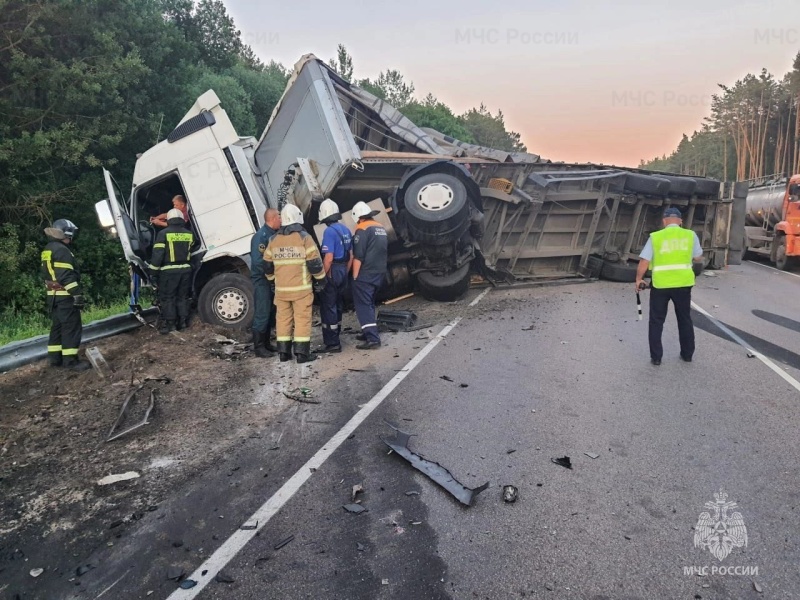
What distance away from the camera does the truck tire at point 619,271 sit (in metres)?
9.83

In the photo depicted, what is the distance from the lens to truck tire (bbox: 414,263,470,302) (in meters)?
8.20

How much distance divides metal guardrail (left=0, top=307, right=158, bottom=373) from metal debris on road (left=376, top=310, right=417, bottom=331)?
3372mm

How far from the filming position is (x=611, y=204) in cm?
984

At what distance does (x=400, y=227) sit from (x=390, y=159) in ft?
3.16

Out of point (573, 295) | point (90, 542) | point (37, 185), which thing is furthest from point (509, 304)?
point (37, 185)

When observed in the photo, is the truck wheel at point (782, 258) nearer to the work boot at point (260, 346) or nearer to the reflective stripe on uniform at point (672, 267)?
the reflective stripe on uniform at point (672, 267)

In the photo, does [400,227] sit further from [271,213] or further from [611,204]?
[611,204]

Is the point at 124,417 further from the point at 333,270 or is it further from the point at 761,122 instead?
the point at 761,122

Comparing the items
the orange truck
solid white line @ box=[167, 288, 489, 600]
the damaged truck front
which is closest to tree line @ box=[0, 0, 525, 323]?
the damaged truck front

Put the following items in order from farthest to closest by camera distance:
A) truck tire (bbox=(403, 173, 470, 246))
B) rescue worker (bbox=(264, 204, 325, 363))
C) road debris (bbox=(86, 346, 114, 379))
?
truck tire (bbox=(403, 173, 470, 246))
rescue worker (bbox=(264, 204, 325, 363))
road debris (bbox=(86, 346, 114, 379))

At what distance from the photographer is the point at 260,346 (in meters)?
6.14

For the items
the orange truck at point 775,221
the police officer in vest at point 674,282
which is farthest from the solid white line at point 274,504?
the orange truck at point 775,221

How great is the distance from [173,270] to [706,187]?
368 inches

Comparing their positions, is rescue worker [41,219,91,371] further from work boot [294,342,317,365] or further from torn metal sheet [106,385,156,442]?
work boot [294,342,317,365]
